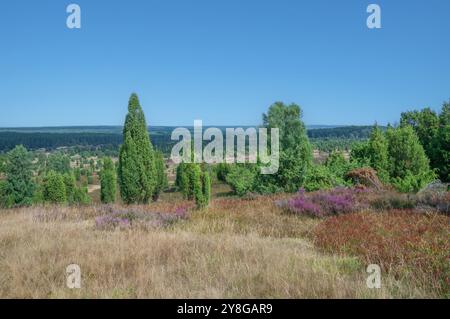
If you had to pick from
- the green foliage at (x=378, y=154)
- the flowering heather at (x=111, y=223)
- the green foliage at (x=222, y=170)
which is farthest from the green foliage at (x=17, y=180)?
the flowering heather at (x=111, y=223)

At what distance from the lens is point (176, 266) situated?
18.3 ft

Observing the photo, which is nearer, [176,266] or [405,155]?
[176,266]

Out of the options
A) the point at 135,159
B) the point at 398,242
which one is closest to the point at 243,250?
the point at 398,242

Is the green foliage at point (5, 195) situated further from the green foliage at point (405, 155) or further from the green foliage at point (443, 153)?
the green foliage at point (443, 153)

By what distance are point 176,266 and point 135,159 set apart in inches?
705

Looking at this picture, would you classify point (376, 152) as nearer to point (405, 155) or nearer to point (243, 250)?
point (405, 155)

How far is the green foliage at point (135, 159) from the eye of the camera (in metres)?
22.4

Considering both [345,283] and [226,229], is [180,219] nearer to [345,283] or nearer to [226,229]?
[226,229]

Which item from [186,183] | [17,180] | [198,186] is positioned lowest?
[186,183]

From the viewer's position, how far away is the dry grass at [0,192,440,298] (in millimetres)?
4508

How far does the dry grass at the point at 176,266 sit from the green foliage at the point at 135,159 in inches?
562

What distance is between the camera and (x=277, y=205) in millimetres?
12023

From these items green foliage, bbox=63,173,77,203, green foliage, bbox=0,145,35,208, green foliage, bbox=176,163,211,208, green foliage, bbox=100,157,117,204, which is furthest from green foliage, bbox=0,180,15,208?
green foliage, bbox=176,163,211,208
